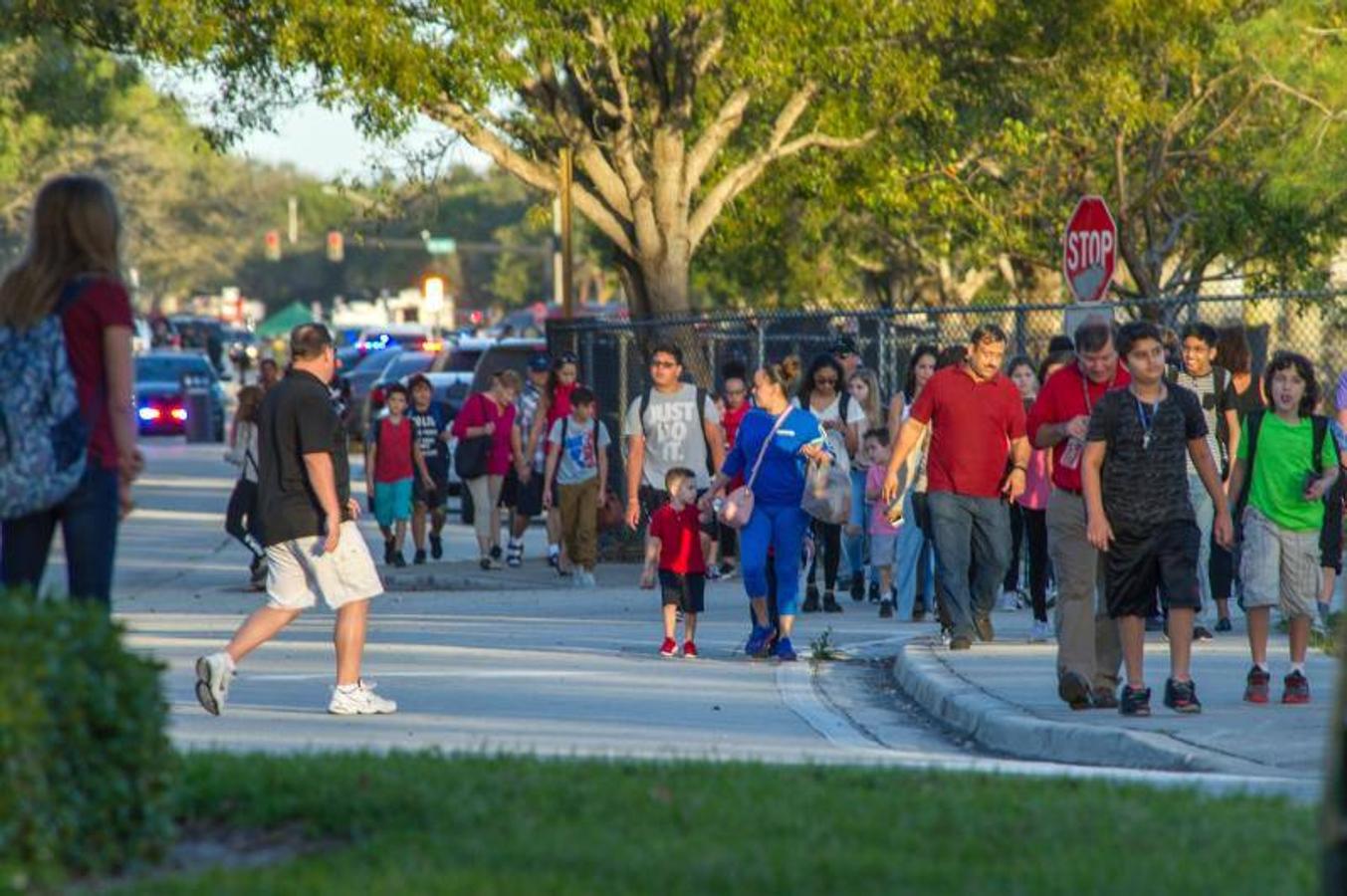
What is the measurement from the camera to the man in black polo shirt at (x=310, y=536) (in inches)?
500

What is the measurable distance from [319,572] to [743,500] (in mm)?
3571

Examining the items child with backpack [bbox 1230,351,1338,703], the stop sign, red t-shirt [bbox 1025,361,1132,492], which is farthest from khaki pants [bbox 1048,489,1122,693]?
the stop sign

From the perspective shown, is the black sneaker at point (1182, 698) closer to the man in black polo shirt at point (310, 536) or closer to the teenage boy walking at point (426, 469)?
the man in black polo shirt at point (310, 536)

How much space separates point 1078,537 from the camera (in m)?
12.8

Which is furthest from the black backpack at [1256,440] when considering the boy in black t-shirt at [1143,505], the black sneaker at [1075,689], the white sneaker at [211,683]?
the white sneaker at [211,683]

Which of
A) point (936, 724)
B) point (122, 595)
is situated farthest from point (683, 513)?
point (122, 595)

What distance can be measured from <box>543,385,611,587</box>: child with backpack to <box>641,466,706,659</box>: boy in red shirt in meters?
5.28

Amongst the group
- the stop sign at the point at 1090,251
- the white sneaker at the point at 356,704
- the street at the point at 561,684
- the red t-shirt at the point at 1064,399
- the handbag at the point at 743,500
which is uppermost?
the stop sign at the point at 1090,251

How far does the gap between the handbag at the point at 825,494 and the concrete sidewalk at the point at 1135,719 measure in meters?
1.01

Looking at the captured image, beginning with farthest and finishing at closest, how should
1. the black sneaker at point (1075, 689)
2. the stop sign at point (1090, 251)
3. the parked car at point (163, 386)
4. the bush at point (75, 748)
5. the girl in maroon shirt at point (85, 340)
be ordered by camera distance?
1. the parked car at point (163, 386)
2. the stop sign at point (1090, 251)
3. the black sneaker at point (1075, 689)
4. the girl in maroon shirt at point (85, 340)
5. the bush at point (75, 748)

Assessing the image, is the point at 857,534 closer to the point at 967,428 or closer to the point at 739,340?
the point at 967,428

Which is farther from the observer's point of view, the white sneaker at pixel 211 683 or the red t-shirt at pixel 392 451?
the red t-shirt at pixel 392 451

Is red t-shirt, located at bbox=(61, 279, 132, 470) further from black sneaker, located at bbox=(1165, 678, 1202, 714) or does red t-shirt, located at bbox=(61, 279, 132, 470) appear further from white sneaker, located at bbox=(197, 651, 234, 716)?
black sneaker, located at bbox=(1165, 678, 1202, 714)

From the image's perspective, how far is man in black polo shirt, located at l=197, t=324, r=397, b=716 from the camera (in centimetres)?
1270
